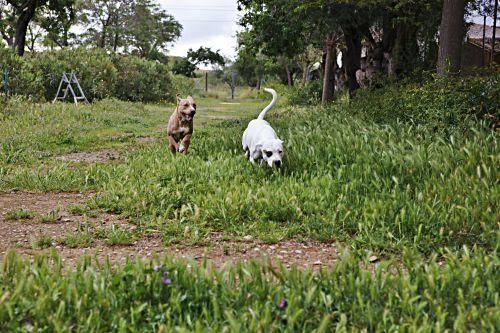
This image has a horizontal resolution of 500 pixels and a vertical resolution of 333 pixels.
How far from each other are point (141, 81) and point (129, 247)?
74.0 feet

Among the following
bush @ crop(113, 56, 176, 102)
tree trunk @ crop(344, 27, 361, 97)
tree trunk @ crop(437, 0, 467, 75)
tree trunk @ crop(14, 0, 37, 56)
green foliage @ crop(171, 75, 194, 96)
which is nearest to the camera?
tree trunk @ crop(437, 0, 467, 75)

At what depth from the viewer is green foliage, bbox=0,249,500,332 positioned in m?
2.58

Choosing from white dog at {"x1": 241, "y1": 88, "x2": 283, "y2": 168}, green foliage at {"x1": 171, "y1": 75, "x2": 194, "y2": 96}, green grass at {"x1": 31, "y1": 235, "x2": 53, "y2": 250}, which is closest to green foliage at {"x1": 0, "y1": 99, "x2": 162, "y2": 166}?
white dog at {"x1": 241, "y1": 88, "x2": 283, "y2": 168}

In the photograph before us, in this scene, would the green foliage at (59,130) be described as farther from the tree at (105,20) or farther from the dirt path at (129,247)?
the tree at (105,20)

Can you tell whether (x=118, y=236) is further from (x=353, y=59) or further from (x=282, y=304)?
(x=353, y=59)

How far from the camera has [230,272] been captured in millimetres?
3037

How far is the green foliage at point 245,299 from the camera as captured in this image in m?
2.58

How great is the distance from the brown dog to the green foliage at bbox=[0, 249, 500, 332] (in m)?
4.43

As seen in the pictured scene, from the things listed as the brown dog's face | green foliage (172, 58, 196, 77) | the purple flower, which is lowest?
the purple flower

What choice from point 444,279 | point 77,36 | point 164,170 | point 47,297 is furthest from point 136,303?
point 77,36

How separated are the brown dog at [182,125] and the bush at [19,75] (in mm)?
11016

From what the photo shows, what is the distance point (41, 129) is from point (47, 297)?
984cm

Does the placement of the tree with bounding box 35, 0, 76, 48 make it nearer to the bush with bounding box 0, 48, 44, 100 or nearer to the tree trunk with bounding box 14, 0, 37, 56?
the tree trunk with bounding box 14, 0, 37, 56

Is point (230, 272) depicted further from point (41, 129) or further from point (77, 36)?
point (77, 36)
